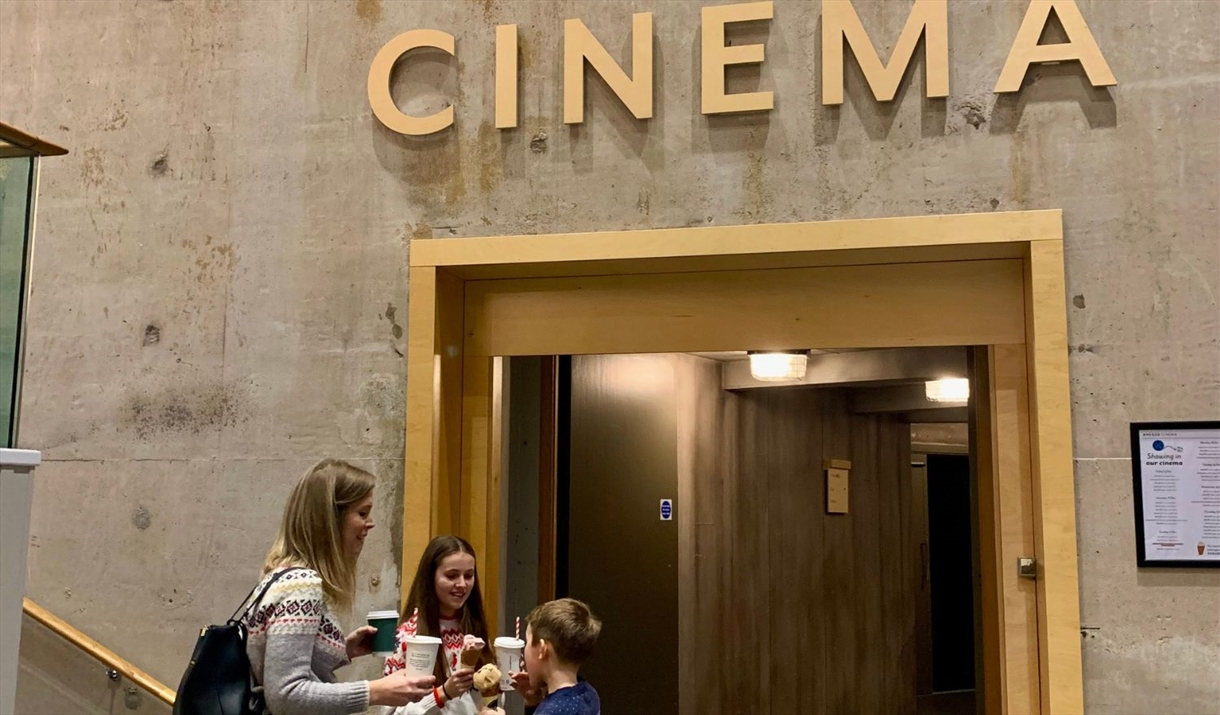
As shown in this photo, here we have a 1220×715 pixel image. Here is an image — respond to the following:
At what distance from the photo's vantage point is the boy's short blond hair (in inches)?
119

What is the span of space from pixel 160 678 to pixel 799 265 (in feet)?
8.77

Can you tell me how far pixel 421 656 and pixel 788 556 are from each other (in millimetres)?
5727

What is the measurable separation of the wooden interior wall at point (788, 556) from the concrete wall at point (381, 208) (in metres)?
3.31

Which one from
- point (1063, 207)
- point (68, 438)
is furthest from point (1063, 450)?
point (68, 438)

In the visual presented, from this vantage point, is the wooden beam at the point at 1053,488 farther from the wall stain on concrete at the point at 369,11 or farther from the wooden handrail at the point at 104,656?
the wooden handrail at the point at 104,656

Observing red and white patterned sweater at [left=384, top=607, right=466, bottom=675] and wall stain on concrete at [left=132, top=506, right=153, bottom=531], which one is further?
wall stain on concrete at [left=132, top=506, right=153, bottom=531]

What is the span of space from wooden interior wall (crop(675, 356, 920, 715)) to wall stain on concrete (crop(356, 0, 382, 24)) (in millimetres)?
3441

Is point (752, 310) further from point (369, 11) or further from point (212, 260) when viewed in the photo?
point (212, 260)

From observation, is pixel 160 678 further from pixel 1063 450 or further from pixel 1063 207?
pixel 1063 207

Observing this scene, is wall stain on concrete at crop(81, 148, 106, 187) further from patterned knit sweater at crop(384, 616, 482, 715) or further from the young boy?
the young boy

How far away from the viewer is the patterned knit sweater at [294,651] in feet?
8.09

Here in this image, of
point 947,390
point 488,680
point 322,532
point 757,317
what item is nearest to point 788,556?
point 947,390

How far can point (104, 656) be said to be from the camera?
4.16 meters

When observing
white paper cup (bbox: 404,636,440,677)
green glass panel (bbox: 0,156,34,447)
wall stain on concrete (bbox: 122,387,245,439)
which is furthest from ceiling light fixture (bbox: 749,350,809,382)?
green glass panel (bbox: 0,156,34,447)
